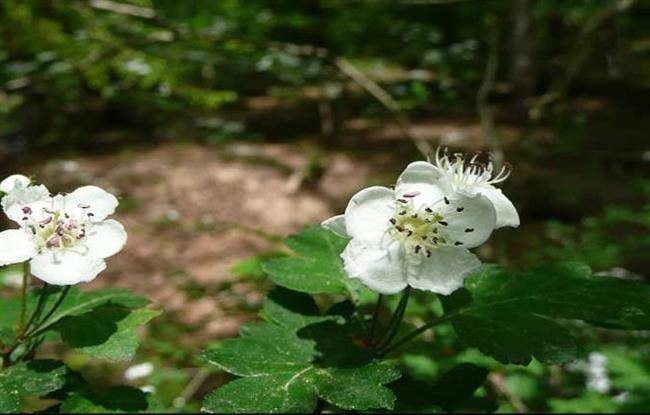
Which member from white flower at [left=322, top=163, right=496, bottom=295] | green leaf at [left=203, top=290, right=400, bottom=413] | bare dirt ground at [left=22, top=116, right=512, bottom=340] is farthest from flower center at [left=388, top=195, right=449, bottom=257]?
bare dirt ground at [left=22, top=116, right=512, bottom=340]

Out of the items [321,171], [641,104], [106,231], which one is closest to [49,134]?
[321,171]

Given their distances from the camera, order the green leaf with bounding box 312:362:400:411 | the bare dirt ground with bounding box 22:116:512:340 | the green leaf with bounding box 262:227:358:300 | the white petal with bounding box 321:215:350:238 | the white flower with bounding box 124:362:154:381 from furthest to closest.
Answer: the bare dirt ground with bounding box 22:116:512:340 → the white flower with bounding box 124:362:154:381 → the green leaf with bounding box 262:227:358:300 → the white petal with bounding box 321:215:350:238 → the green leaf with bounding box 312:362:400:411

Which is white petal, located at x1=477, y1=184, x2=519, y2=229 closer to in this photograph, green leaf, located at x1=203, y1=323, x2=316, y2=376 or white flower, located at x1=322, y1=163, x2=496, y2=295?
white flower, located at x1=322, y1=163, x2=496, y2=295

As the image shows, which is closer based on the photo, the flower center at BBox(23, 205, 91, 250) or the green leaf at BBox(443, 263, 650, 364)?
the green leaf at BBox(443, 263, 650, 364)

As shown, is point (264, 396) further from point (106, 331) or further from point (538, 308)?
point (538, 308)

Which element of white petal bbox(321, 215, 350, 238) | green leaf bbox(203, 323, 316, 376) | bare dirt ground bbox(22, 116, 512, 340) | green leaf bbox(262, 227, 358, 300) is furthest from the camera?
bare dirt ground bbox(22, 116, 512, 340)

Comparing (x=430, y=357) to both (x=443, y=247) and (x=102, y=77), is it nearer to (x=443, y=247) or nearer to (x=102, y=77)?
(x=443, y=247)
